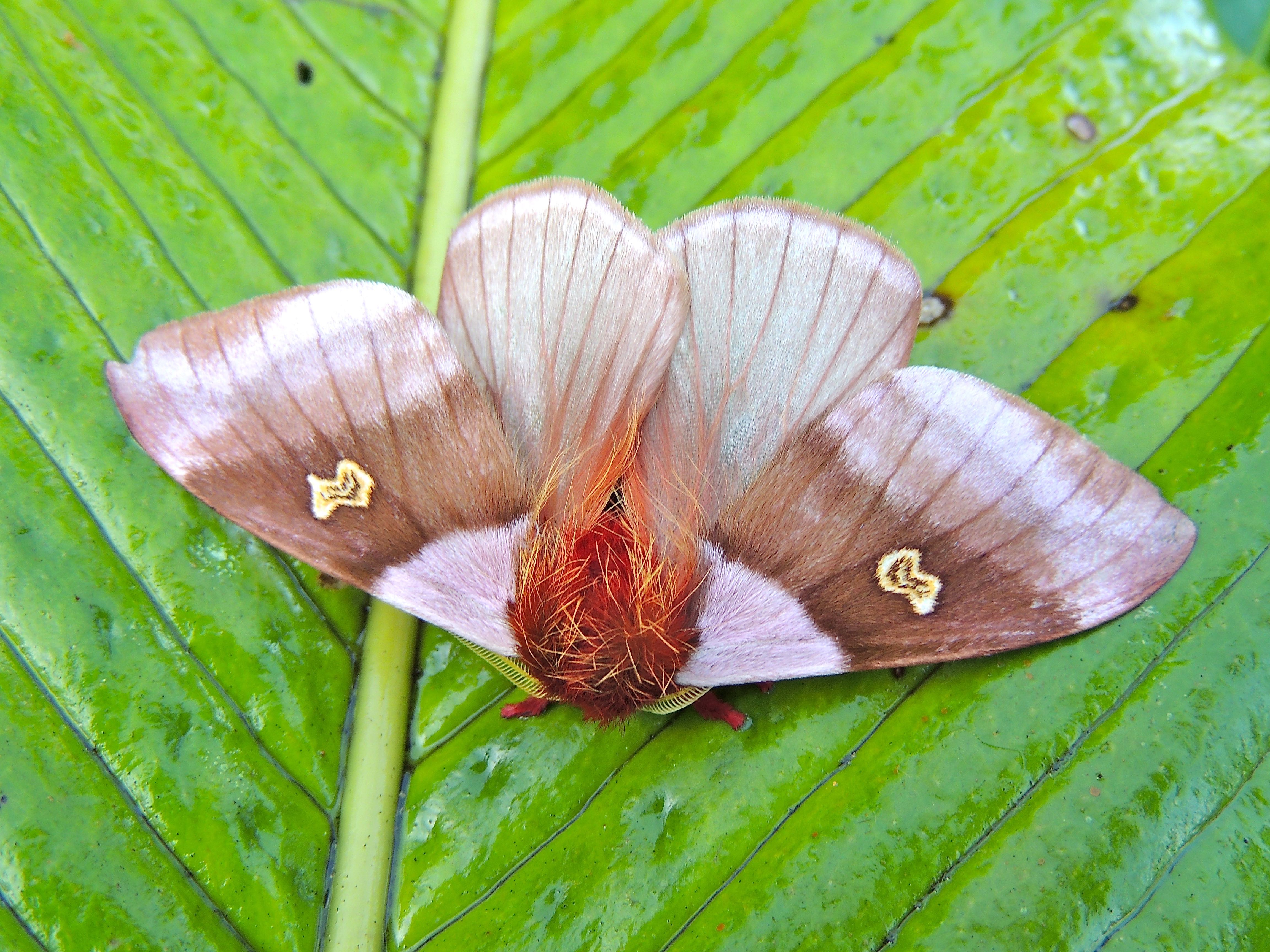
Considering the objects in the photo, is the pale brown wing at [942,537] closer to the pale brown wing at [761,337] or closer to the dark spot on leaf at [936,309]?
the pale brown wing at [761,337]

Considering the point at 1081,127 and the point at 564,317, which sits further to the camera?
the point at 1081,127

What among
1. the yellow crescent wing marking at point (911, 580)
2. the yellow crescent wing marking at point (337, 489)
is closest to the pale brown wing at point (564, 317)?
the yellow crescent wing marking at point (337, 489)

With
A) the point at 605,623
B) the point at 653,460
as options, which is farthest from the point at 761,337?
the point at 605,623

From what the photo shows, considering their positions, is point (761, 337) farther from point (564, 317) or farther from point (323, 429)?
point (323, 429)

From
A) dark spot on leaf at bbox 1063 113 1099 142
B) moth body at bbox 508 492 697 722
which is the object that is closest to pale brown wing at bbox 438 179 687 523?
moth body at bbox 508 492 697 722

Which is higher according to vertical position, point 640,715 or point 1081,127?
point 1081,127

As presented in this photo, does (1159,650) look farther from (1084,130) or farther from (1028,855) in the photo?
(1084,130)

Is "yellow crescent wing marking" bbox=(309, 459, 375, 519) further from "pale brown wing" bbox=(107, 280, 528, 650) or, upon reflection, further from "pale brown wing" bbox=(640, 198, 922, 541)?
"pale brown wing" bbox=(640, 198, 922, 541)
